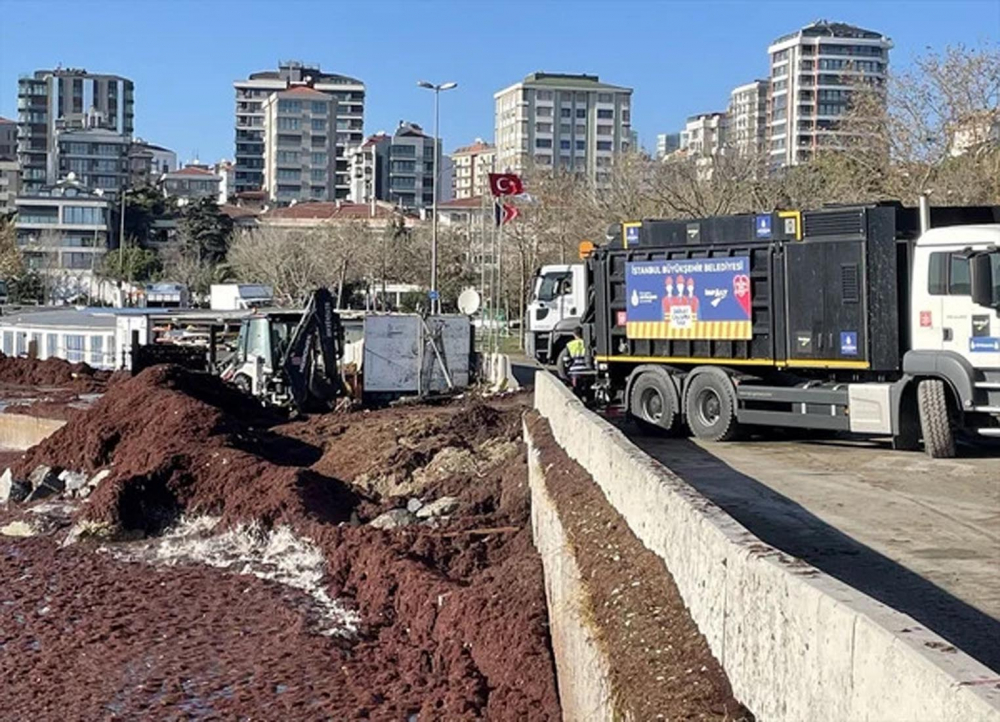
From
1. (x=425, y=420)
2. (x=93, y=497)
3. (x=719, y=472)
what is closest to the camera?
(x=719, y=472)

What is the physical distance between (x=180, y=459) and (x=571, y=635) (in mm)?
16009

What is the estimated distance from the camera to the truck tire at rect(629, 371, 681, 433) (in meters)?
20.3

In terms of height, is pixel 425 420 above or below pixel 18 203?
below

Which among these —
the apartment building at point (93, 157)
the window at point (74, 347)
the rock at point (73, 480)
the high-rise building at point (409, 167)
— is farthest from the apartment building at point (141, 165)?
the rock at point (73, 480)

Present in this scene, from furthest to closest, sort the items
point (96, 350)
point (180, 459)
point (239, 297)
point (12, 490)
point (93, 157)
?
point (93, 157)
point (239, 297)
point (96, 350)
point (12, 490)
point (180, 459)

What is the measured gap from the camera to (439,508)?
20.6m

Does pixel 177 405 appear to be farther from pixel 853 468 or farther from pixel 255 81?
pixel 255 81

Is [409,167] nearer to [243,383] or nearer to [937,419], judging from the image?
[243,383]

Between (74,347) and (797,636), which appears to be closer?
(797,636)

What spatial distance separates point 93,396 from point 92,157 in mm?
112781

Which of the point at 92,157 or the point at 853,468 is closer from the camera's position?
the point at 853,468

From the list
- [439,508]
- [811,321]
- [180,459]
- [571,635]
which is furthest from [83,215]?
[571,635]

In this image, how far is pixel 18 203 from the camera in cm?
11669

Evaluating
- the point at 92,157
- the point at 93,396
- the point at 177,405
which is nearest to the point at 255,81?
the point at 92,157
